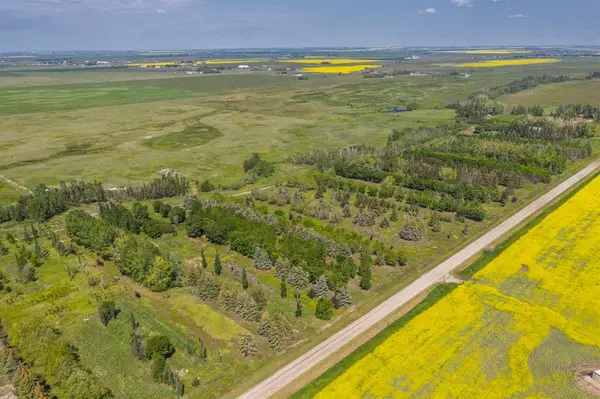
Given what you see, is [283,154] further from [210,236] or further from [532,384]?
Answer: [532,384]

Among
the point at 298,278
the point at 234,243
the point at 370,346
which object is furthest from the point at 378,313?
the point at 234,243

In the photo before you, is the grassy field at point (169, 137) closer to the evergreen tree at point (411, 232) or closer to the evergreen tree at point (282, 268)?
the evergreen tree at point (282, 268)

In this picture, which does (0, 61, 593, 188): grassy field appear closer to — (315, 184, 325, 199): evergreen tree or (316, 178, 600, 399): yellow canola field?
(315, 184, 325, 199): evergreen tree

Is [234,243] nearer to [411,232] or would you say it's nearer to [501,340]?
[411,232]

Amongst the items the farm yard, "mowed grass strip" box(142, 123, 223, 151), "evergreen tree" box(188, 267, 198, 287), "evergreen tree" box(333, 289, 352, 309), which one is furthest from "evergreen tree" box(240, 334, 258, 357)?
"mowed grass strip" box(142, 123, 223, 151)

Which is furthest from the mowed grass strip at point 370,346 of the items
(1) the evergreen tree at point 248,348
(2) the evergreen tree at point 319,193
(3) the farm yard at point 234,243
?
(2) the evergreen tree at point 319,193

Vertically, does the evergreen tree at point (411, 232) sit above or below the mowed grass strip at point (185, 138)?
below

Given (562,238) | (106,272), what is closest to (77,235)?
(106,272)
